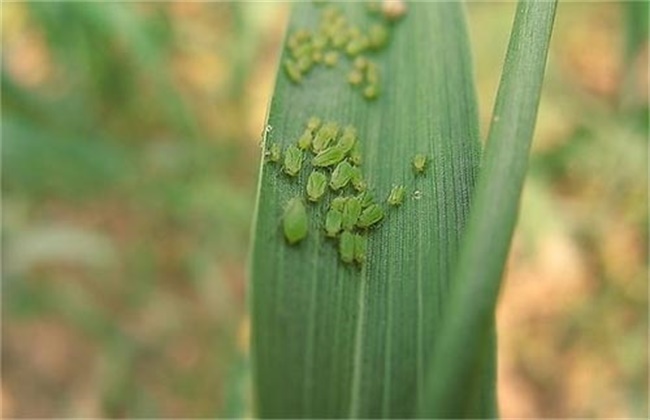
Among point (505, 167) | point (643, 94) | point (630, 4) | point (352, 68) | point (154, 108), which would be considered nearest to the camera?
point (505, 167)

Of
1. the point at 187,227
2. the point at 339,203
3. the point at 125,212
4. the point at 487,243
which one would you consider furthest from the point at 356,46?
the point at 125,212

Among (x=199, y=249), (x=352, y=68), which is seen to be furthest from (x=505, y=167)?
(x=199, y=249)

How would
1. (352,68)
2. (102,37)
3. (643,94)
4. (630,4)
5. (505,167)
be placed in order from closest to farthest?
(505,167)
(352,68)
(630,4)
(102,37)
(643,94)

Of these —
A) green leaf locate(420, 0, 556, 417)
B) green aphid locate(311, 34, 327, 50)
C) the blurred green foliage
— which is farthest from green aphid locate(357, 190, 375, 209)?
the blurred green foliage

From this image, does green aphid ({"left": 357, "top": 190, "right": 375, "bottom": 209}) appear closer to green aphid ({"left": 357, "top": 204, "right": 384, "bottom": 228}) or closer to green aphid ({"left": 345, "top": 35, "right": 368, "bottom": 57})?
green aphid ({"left": 357, "top": 204, "right": 384, "bottom": 228})

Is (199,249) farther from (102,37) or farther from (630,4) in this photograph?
(630,4)

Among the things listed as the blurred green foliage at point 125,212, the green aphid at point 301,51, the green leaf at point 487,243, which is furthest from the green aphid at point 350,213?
the blurred green foliage at point 125,212
